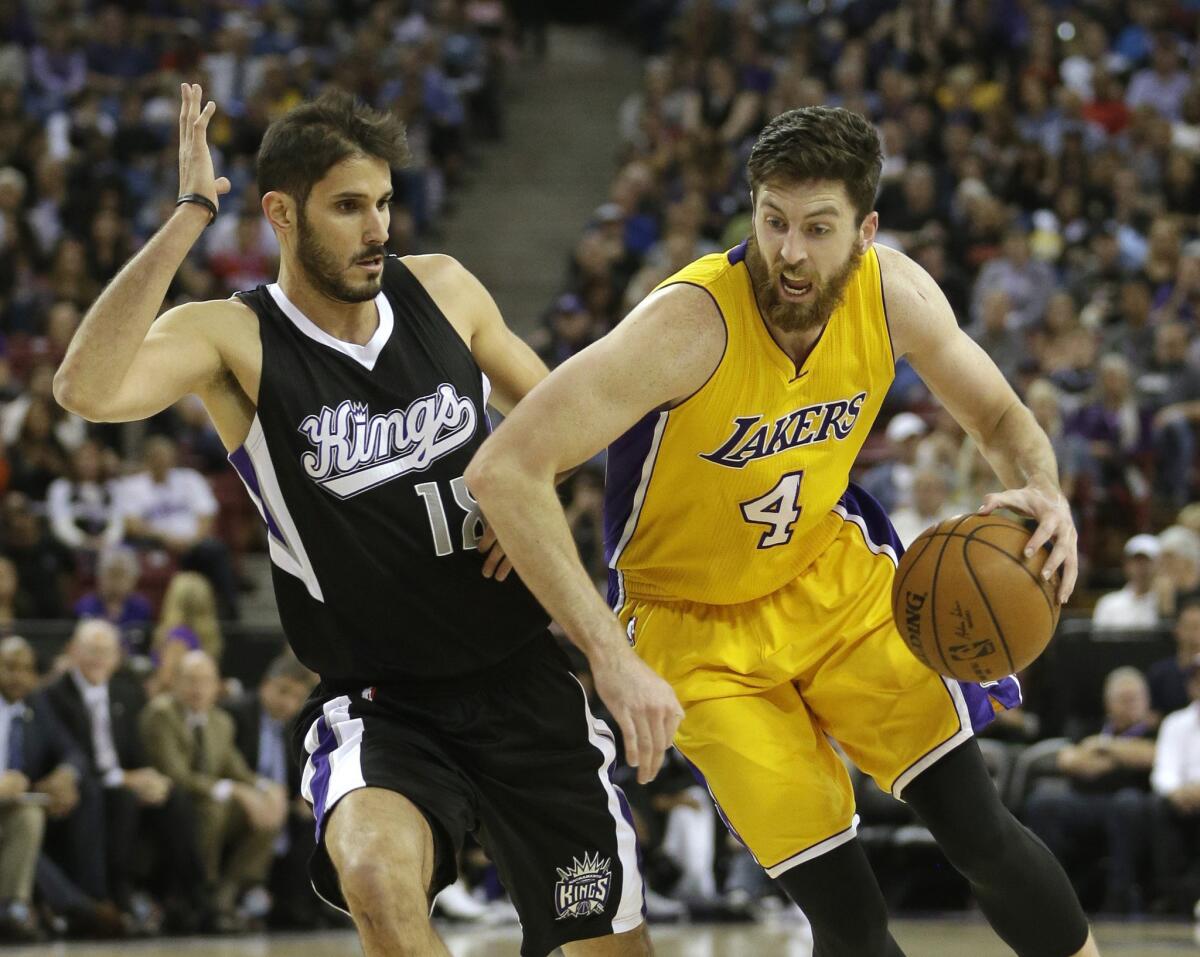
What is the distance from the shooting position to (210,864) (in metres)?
9.48

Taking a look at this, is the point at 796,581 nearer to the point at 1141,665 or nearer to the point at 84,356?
the point at 84,356

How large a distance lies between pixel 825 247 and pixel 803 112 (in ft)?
1.08

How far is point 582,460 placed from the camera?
12.6ft

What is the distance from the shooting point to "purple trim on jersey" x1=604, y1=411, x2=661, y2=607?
A: 4215 millimetres

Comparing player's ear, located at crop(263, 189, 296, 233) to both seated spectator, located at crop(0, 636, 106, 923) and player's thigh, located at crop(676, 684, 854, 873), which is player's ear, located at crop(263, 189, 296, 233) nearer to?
player's thigh, located at crop(676, 684, 854, 873)

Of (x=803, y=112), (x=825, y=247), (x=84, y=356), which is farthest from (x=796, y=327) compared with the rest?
(x=84, y=356)

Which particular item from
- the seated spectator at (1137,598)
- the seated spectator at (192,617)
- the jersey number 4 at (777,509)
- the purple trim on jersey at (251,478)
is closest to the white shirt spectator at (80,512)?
the seated spectator at (192,617)

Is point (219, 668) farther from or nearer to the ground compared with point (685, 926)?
farther from the ground

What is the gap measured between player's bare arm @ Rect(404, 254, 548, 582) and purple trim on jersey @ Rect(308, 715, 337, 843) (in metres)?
0.94

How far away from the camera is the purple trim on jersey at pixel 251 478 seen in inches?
162

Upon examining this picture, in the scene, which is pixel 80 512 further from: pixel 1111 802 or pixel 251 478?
pixel 251 478

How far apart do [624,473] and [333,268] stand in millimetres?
854

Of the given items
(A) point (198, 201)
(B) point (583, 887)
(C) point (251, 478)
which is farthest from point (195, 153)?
(B) point (583, 887)

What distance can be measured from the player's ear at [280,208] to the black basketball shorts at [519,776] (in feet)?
3.60
